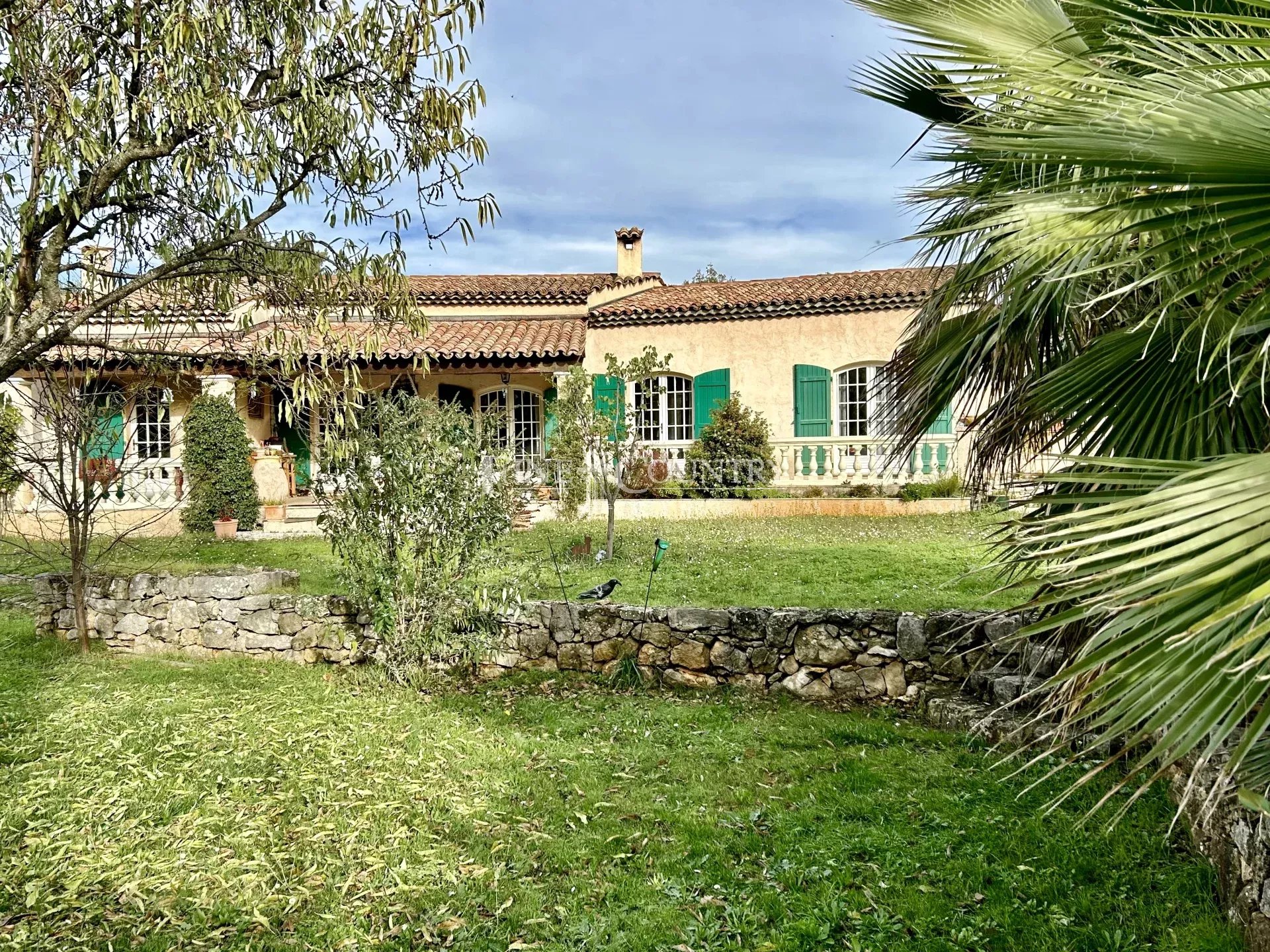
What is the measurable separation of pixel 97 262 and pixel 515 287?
1477cm

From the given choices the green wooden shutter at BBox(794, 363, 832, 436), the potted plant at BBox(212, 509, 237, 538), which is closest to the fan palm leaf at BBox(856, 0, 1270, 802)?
the potted plant at BBox(212, 509, 237, 538)

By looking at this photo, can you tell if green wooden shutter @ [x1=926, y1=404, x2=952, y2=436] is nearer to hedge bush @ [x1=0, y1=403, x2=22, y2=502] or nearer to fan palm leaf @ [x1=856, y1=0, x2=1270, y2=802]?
fan palm leaf @ [x1=856, y1=0, x2=1270, y2=802]

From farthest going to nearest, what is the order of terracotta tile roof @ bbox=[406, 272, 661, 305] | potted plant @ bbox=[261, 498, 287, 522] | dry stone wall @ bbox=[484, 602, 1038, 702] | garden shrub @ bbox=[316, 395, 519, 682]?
terracotta tile roof @ bbox=[406, 272, 661, 305]
potted plant @ bbox=[261, 498, 287, 522]
garden shrub @ bbox=[316, 395, 519, 682]
dry stone wall @ bbox=[484, 602, 1038, 702]

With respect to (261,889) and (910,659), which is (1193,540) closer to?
(261,889)

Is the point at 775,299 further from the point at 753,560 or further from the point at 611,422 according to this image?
the point at 753,560

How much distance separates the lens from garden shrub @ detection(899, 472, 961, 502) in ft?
47.8

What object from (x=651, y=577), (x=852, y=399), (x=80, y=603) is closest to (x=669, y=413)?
(x=852, y=399)

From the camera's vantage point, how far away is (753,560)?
1009 cm

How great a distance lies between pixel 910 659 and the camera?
245 inches

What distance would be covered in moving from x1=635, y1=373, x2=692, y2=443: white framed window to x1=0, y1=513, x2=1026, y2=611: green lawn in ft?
13.5

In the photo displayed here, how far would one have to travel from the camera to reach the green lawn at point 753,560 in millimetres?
8039

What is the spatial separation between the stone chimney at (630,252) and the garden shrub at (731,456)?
5.49m

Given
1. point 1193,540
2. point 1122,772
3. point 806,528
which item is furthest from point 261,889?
point 806,528

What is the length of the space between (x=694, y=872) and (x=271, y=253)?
4569mm
